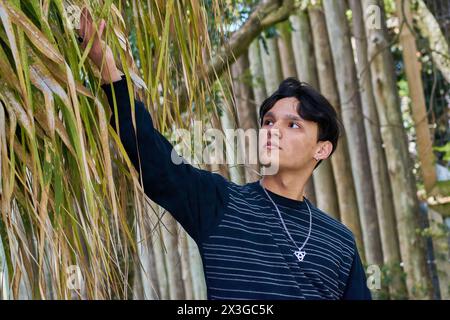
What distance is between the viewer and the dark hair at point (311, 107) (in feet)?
8.04

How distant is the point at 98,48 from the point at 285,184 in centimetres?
71

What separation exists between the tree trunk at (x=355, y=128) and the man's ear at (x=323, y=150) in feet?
11.9

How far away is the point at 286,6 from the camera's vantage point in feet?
16.3

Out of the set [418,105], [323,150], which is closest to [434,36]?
[418,105]

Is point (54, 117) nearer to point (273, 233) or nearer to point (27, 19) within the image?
point (27, 19)

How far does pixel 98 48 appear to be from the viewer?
1.83 meters

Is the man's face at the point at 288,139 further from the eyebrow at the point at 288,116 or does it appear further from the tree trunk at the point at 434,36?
the tree trunk at the point at 434,36

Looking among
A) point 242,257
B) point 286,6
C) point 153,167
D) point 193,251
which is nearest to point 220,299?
point 242,257

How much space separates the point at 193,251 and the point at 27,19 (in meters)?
4.89

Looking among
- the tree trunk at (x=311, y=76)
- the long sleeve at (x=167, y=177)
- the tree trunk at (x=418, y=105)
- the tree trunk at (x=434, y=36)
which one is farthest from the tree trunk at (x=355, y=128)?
the long sleeve at (x=167, y=177)

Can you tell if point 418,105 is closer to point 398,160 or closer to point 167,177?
point 398,160

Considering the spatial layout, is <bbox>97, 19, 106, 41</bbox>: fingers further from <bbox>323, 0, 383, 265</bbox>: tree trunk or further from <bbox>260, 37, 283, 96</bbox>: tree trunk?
<bbox>260, 37, 283, 96</bbox>: tree trunk
